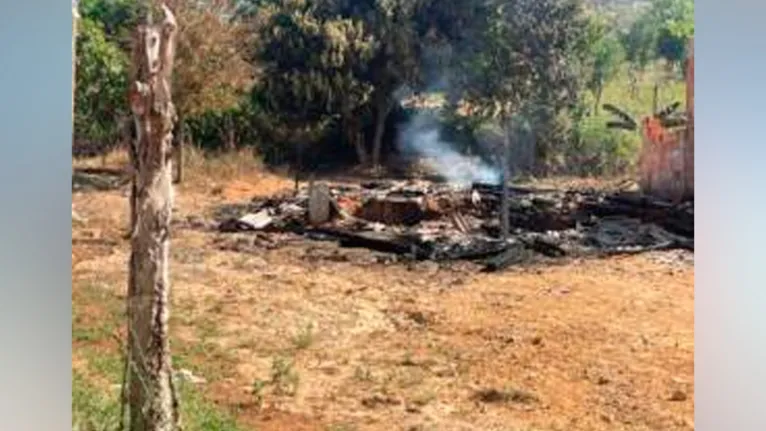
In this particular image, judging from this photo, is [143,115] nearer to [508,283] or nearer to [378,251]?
[378,251]

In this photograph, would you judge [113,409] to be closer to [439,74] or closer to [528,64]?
[439,74]

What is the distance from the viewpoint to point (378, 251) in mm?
3387

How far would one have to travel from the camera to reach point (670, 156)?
132 inches

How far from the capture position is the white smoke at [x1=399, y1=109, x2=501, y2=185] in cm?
336

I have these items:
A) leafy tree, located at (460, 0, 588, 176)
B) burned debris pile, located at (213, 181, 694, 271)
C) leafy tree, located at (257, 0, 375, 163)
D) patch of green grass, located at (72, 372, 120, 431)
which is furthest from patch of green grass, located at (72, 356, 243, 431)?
leafy tree, located at (460, 0, 588, 176)

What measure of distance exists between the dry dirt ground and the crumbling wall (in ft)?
0.60

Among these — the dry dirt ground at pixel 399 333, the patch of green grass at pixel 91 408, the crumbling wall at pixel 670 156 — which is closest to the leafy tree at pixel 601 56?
the crumbling wall at pixel 670 156

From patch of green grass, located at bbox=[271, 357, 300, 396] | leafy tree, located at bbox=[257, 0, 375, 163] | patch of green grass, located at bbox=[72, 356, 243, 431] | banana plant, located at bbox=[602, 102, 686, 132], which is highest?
leafy tree, located at bbox=[257, 0, 375, 163]

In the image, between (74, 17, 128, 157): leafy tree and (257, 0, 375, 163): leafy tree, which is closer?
(74, 17, 128, 157): leafy tree

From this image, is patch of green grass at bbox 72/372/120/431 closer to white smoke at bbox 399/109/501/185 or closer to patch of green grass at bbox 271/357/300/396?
patch of green grass at bbox 271/357/300/396

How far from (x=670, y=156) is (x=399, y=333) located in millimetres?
835

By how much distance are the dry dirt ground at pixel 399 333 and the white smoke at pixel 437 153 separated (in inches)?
9.6

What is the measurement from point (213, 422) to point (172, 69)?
90 cm

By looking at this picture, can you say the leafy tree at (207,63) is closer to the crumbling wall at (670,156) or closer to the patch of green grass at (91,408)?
the patch of green grass at (91,408)
